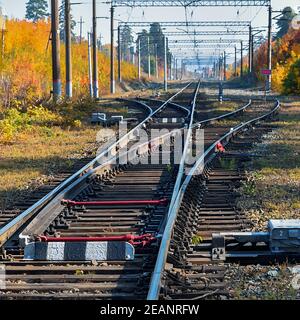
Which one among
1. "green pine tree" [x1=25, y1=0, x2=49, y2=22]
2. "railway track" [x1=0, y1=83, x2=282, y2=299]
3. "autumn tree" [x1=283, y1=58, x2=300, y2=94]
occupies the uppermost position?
"green pine tree" [x1=25, y1=0, x2=49, y2=22]

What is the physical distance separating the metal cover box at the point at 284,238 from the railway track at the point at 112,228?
635mm

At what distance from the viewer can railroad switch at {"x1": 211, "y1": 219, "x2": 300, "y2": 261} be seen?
20.8 ft

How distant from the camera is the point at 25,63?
137 ft

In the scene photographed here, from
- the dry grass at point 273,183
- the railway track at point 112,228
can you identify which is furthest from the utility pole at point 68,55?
the railway track at point 112,228

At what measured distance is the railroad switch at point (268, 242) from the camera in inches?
250

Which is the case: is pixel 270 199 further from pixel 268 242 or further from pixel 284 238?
pixel 284 238

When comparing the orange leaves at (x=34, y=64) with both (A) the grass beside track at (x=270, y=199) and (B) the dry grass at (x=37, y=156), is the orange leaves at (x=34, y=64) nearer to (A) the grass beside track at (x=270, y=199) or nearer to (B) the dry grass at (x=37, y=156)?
(B) the dry grass at (x=37, y=156)

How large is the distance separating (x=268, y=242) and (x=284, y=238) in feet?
0.71

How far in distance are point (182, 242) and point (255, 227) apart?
110 centimetres

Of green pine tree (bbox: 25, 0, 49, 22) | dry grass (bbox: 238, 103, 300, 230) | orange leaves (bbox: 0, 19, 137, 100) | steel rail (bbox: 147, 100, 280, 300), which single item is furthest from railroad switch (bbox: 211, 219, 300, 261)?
green pine tree (bbox: 25, 0, 49, 22)

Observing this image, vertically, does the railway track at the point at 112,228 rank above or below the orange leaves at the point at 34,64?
below

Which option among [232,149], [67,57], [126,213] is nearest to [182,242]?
[126,213]

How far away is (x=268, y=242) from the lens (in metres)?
6.54

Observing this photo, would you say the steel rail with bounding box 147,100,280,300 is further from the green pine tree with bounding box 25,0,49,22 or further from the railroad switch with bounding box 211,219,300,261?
the green pine tree with bounding box 25,0,49,22
